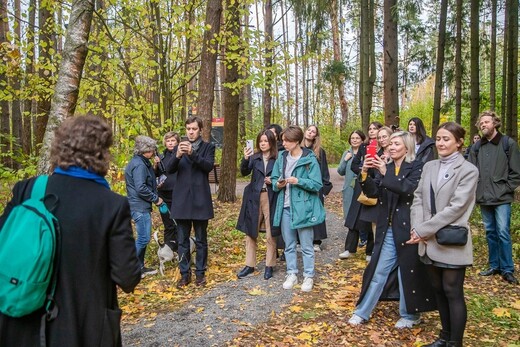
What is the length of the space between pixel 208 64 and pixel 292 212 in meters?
4.54

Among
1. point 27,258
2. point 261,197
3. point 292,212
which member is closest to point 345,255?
point 261,197

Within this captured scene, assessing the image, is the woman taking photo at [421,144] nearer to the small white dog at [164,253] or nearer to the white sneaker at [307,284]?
the white sneaker at [307,284]

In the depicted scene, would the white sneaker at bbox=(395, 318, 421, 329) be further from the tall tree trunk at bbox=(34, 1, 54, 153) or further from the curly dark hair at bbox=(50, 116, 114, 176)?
the tall tree trunk at bbox=(34, 1, 54, 153)

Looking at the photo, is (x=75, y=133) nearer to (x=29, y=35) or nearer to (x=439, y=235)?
(x=439, y=235)

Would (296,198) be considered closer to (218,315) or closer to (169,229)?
(218,315)

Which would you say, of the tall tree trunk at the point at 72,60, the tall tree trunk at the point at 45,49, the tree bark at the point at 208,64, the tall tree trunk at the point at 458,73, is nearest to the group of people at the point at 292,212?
the tall tree trunk at the point at 72,60

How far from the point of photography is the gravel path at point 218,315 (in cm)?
416

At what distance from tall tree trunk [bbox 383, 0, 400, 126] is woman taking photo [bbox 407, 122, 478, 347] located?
6698 mm

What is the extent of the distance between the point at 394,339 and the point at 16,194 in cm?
347

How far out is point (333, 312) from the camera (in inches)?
187

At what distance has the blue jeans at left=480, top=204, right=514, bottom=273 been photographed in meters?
5.67

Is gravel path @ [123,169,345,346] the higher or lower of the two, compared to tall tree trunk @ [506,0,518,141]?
lower

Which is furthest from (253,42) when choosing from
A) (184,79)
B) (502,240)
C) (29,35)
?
(502,240)

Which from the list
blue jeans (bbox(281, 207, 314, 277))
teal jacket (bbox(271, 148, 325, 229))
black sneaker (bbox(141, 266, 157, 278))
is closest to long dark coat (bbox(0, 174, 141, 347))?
teal jacket (bbox(271, 148, 325, 229))
